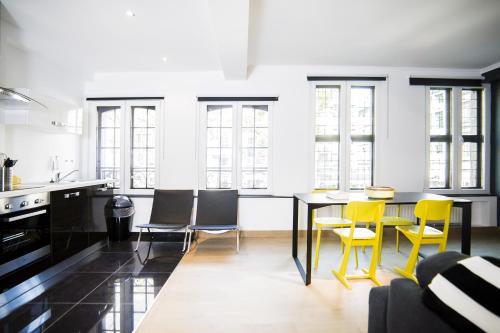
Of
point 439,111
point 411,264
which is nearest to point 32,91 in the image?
point 411,264

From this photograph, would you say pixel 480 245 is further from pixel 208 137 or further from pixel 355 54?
pixel 208 137

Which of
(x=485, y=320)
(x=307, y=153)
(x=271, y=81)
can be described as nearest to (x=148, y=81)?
(x=271, y=81)

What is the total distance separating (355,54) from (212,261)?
3.64m

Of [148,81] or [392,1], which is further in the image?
[148,81]

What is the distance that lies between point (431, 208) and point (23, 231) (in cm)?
400

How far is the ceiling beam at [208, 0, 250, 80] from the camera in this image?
221 cm

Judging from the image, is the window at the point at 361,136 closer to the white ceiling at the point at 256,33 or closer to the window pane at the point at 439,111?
the white ceiling at the point at 256,33

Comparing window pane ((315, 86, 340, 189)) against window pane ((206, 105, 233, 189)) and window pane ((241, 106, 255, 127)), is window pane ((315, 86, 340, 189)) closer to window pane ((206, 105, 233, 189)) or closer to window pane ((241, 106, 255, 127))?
window pane ((241, 106, 255, 127))

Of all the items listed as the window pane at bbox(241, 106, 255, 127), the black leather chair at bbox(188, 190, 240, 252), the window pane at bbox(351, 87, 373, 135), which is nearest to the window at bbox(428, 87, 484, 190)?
the window pane at bbox(351, 87, 373, 135)

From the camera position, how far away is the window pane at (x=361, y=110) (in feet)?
14.2

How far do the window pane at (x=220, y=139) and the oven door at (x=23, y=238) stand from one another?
235 cm

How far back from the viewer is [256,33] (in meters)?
3.10

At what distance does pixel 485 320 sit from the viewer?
2.57ft

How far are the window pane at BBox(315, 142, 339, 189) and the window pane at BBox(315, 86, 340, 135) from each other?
0.81 ft
